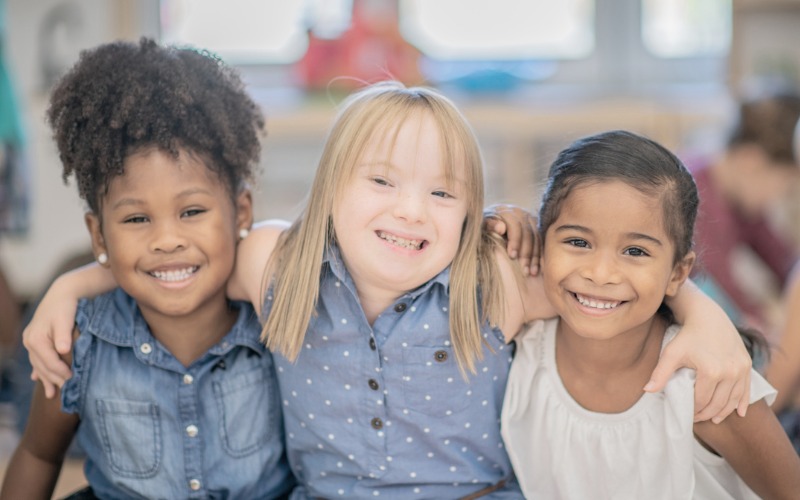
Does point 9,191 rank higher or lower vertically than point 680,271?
lower

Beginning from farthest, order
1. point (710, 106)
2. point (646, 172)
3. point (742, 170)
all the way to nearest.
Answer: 1. point (710, 106)
2. point (742, 170)
3. point (646, 172)

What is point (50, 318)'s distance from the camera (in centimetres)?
146

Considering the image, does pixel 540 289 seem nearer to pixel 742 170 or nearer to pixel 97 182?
pixel 97 182

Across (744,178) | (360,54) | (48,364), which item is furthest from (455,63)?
(48,364)

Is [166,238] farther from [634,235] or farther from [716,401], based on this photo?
[716,401]

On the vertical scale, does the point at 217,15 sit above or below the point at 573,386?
above

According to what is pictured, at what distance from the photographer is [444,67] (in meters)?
3.92

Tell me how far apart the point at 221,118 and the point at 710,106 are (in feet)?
7.93

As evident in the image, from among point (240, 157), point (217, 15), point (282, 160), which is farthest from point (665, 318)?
point (217, 15)

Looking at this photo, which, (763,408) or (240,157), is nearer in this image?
(763,408)

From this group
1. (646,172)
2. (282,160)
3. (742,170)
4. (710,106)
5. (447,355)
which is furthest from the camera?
(282,160)

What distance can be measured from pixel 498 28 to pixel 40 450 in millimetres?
2875

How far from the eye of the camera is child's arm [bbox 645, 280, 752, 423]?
1.29 m

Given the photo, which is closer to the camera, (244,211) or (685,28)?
(244,211)
